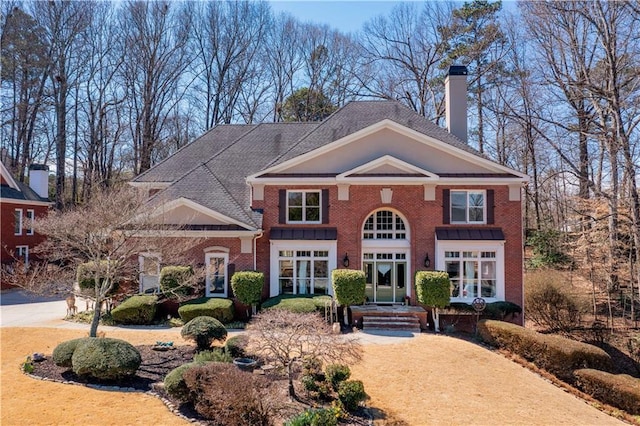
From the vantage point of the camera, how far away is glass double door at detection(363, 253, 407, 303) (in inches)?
713

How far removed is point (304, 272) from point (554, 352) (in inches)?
386

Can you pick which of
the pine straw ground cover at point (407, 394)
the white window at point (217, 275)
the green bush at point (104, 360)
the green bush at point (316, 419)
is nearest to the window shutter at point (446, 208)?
the pine straw ground cover at point (407, 394)

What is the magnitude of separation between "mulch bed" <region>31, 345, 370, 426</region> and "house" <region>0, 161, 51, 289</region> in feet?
Answer: 55.3

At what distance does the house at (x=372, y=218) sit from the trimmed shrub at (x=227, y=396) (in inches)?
355

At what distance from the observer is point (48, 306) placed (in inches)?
763

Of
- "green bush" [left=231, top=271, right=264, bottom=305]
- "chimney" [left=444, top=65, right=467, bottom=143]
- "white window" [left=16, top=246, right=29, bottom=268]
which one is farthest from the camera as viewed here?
"white window" [left=16, top=246, right=29, bottom=268]

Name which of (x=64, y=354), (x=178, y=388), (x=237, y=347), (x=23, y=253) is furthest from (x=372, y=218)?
(x=23, y=253)

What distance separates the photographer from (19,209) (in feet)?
86.3

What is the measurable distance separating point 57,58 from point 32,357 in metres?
Result: 31.5

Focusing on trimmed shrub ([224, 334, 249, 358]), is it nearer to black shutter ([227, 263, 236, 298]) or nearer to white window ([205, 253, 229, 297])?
black shutter ([227, 263, 236, 298])

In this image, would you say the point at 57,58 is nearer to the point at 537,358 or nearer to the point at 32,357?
the point at 32,357

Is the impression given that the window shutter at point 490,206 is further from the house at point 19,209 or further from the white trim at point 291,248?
the house at point 19,209

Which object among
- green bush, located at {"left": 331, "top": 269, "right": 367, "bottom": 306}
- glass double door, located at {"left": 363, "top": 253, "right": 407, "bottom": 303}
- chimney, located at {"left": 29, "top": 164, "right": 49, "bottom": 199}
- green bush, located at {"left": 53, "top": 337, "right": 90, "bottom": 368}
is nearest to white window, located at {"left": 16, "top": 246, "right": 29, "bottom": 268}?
chimney, located at {"left": 29, "top": 164, "right": 49, "bottom": 199}

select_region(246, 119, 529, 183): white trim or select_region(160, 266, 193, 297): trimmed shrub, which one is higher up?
select_region(246, 119, 529, 183): white trim
